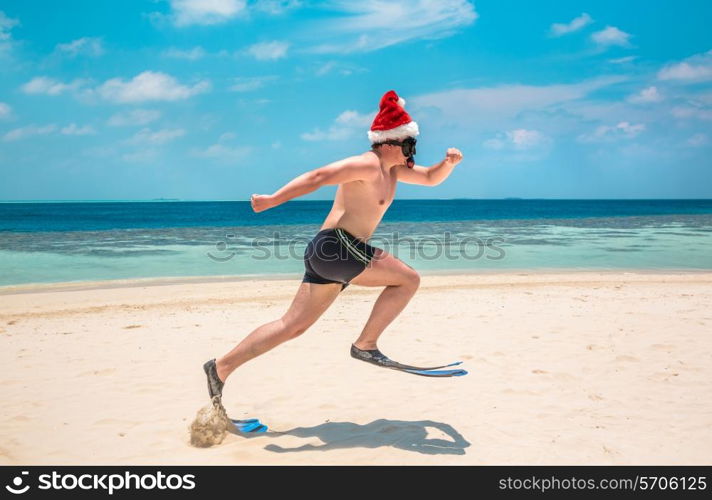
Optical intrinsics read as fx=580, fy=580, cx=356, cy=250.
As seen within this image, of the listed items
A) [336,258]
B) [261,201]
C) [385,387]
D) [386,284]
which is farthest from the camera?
[385,387]

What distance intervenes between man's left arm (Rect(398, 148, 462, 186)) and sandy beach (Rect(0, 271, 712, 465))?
5.72 feet

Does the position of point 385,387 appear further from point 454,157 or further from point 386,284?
point 454,157

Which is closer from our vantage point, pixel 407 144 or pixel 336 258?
pixel 336 258

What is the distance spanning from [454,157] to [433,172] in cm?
19

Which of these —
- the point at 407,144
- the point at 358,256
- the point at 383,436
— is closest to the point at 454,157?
the point at 407,144

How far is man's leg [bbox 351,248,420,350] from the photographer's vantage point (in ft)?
12.2

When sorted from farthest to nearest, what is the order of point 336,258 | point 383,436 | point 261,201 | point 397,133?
point 383,436
point 397,133
point 336,258
point 261,201

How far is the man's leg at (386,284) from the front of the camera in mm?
3721

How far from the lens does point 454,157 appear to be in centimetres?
405

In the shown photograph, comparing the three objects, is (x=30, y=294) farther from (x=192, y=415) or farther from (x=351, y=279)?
(x=351, y=279)

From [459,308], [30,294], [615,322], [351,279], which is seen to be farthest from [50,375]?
[30,294]

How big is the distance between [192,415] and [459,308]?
5358 millimetres

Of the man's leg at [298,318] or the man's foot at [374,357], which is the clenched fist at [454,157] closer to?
the man's leg at [298,318]
